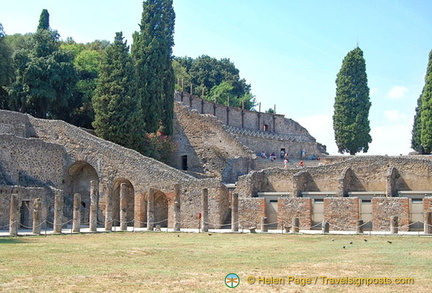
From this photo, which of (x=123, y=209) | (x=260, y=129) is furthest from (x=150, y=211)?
(x=260, y=129)

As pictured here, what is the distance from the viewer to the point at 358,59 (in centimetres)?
6316

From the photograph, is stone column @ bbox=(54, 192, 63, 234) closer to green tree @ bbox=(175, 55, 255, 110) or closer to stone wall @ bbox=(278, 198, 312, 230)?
stone wall @ bbox=(278, 198, 312, 230)

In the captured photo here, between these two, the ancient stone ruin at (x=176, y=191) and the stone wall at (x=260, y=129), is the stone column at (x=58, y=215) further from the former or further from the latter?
the stone wall at (x=260, y=129)

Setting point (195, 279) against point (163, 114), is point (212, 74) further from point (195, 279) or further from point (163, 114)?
point (195, 279)

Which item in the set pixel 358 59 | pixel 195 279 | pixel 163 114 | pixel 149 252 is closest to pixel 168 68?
pixel 163 114

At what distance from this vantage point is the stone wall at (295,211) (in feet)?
132

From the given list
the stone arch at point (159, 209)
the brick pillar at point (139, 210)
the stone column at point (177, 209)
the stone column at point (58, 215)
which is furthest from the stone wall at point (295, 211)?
the stone column at point (58, 215)

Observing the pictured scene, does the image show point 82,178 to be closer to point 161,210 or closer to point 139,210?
point 139,210

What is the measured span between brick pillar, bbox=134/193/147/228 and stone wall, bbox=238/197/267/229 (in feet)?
20.8

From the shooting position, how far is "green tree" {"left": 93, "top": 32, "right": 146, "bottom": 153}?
47.8 meters

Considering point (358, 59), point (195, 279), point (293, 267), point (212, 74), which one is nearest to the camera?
point (195, 279)

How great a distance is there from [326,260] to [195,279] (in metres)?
5.90

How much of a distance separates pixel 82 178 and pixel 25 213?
8.13 metres

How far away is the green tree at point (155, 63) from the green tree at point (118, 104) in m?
1.76
